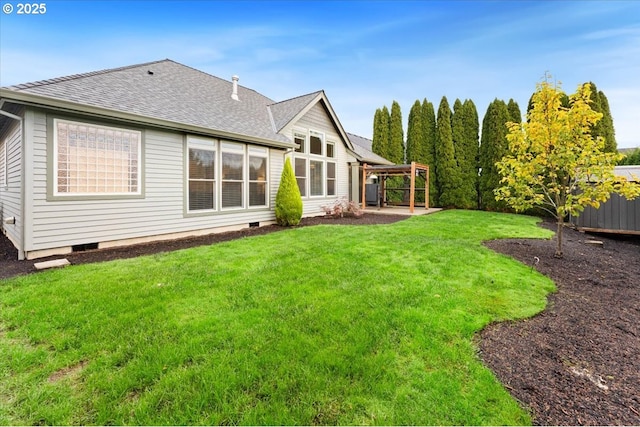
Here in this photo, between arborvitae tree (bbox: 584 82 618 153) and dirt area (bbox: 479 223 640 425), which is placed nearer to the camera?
dirt area (bbox: 479 223 640 425)

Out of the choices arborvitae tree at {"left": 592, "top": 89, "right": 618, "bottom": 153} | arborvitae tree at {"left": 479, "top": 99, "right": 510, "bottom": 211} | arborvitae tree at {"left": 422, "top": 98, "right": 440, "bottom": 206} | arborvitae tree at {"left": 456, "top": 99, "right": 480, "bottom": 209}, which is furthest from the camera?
arborvitae tree at {"left": 422, "top": 98, "right": 440, "bottom": 206}

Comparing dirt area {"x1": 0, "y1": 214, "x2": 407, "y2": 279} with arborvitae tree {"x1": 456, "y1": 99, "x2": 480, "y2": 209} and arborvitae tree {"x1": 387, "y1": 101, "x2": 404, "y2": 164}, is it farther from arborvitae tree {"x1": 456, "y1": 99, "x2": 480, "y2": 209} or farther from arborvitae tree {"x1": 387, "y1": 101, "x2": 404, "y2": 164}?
arborvitae tree {"x1": 387, "y1": 101, "x2": 404, "y2": 164}

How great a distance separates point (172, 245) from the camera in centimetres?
674

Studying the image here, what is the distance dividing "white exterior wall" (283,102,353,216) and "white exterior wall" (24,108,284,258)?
4.03m

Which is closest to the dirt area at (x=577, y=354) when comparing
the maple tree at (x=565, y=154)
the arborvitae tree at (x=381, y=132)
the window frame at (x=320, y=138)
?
the maple tree at (x=565, y=154)

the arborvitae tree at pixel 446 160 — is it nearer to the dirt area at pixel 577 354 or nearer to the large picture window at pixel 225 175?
the large picture window at pixel 225 175

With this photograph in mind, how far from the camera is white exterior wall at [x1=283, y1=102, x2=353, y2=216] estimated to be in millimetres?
11703

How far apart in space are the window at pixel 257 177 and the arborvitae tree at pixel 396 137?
12.5 metres

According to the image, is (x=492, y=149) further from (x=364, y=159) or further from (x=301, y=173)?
(x=301, y=173)

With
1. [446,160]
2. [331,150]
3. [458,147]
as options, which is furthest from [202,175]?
[458,147]

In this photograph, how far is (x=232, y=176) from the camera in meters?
8.77

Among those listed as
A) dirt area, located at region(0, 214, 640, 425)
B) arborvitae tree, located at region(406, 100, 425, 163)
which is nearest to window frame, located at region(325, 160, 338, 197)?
arborvitae tree, located at region(406, 100, 425, 163)

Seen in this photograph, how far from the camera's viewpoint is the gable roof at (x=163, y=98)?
5672mm

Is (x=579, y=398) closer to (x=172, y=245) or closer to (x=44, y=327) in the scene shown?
(x=44, y=327)
